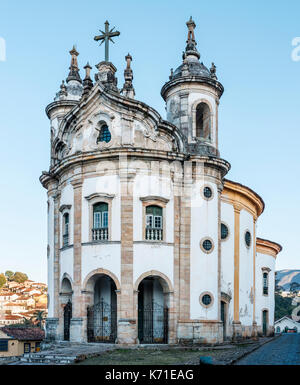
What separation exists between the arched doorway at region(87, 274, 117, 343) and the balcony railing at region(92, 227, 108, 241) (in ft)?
5.50

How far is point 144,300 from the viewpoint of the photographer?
25500mm

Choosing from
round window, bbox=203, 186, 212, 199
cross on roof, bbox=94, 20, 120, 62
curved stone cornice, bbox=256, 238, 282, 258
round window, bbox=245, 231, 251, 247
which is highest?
cross on roof, bbox=94, 20, 120, 62

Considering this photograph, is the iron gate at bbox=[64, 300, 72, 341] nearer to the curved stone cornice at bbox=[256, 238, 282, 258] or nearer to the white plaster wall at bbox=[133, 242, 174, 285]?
the white plaster wall at bbox=[133, 242, 174, 285]

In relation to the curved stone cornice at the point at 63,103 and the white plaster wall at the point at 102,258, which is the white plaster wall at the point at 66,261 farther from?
the curved stone cornice at the point at 63,103

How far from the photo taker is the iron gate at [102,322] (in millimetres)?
24219

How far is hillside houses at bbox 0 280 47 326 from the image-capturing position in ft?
336

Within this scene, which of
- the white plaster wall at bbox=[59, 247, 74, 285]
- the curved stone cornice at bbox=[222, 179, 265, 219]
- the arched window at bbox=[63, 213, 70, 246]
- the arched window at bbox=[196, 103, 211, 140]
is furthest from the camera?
the curved stone cornice at bbox=[222, 179, 265, 219]

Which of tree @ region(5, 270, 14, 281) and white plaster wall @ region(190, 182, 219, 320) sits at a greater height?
white plaster wall @ region(190, 182, 219, 320)

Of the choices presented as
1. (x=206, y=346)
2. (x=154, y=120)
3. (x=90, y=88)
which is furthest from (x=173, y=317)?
(x=90, y=88)

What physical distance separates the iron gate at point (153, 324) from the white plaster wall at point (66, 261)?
3873mm

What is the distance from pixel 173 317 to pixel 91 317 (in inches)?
148

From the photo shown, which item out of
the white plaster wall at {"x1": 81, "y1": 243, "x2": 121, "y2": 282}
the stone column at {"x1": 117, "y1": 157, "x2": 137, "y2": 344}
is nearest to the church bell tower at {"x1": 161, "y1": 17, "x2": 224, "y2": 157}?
the stone column at {"x1": 117, "y1": 157, "x2": 137, "y2": 344}
